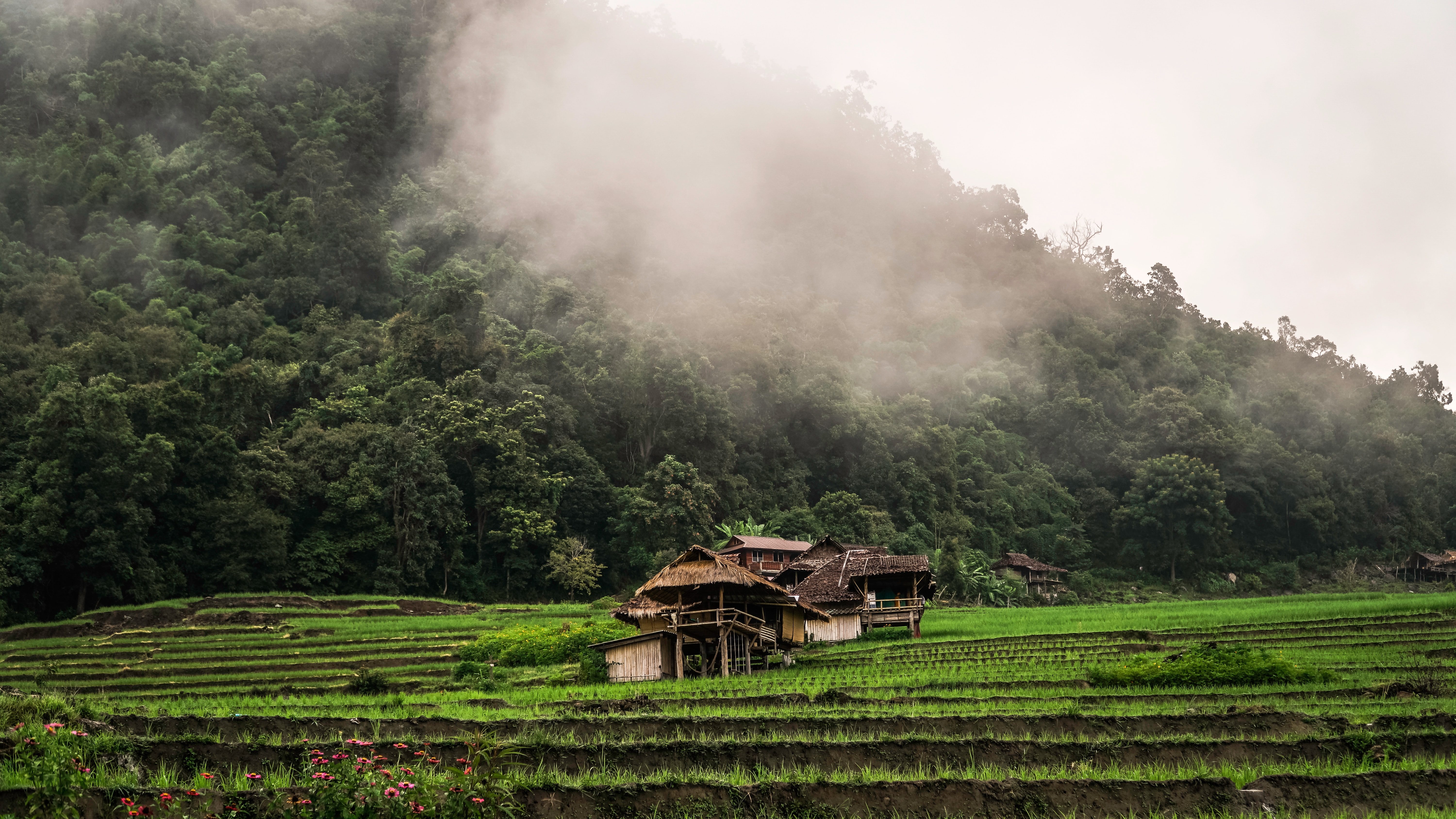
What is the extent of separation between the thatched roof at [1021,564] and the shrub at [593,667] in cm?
4534

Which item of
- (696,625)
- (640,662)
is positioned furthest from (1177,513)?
(640,662)

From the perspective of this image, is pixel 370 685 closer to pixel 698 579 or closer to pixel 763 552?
pixel 698 579

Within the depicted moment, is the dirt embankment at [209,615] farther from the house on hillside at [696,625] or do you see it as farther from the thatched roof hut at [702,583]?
the thatched roof hut at [702,583]

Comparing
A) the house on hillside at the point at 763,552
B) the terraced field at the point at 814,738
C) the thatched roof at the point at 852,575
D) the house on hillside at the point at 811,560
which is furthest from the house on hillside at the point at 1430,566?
the thatched roof at the point at 852,575

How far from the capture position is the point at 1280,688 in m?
18.8

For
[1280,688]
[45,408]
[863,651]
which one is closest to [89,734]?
[1280,688]

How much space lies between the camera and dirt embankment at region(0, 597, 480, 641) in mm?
35812

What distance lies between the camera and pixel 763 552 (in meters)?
54.2

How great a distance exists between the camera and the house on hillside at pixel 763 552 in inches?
2087

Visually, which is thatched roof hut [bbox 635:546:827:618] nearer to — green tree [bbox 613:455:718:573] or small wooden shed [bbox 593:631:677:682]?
small wooden shed [bbox 593:631:677:682]

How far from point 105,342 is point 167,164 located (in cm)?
3066

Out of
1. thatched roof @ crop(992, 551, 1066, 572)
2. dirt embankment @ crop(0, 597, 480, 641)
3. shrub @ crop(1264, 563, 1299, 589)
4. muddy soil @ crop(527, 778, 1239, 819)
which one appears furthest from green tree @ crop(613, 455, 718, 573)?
shrub @ crop(1264, 563, 1299, 589)

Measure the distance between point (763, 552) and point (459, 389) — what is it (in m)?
23.0

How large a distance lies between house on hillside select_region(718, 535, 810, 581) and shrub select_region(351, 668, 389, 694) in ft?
95.0
